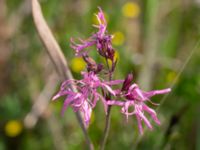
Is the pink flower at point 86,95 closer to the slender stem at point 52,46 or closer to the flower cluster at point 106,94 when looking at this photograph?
the flower cluster at point 106,94

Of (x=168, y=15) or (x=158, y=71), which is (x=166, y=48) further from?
(x=168, y=15)

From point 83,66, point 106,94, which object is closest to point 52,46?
point 106,94

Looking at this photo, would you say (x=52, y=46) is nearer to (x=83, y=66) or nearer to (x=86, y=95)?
(x=86, y=95)

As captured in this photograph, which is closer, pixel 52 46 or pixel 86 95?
pixel 86 95

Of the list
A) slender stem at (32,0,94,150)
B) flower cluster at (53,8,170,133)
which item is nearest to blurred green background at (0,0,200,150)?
slender stem at (32,0,94,150)

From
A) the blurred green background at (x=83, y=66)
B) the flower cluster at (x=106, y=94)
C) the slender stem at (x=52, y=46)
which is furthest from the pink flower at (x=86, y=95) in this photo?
the blurred green background at (x=83, y=66)

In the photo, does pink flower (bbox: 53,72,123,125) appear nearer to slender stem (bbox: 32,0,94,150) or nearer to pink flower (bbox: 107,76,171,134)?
pink flower (bbox: 107,76,171,134)

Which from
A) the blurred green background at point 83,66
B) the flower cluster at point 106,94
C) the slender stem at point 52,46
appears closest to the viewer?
the flower cluster at point 106,94

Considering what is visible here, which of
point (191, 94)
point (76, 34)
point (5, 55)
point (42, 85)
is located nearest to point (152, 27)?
point (191, 94)

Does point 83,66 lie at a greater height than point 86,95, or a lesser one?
lesser
